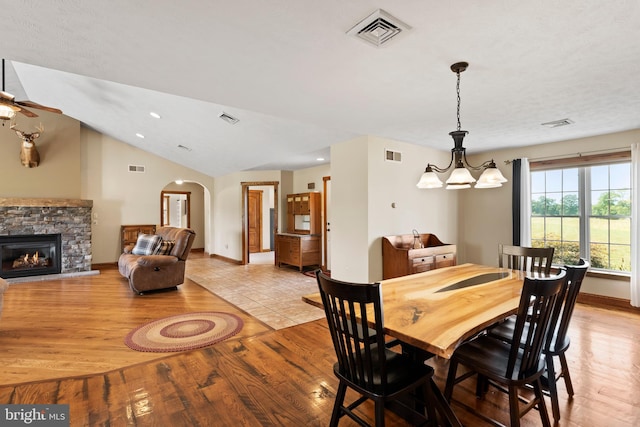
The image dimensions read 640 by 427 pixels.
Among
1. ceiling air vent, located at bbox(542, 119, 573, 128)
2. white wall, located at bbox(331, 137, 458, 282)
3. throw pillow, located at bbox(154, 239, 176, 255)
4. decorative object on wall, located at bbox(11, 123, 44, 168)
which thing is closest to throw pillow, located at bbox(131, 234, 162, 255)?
throw pillow, located at bbox(154, 239, 176, 255)

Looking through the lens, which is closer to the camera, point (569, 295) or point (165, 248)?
point (569, 295)

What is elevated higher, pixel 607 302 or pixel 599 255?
pixel 599 255

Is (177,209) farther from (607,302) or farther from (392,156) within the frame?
(607,302)

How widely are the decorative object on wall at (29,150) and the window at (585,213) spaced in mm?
9038

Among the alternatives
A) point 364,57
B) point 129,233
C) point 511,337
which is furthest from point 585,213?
point 129,233

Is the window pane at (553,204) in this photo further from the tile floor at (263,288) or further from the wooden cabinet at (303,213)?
the wooden cabinet at (303,213)

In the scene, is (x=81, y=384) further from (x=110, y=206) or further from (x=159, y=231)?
(x=110, y=206)

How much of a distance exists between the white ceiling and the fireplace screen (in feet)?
17.1

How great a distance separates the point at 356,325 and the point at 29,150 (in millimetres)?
7691

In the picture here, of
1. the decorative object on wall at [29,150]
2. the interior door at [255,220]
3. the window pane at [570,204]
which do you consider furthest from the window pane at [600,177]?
the decorative object on wall at [29,150]

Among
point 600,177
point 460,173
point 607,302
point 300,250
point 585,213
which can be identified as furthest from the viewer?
point 300,250

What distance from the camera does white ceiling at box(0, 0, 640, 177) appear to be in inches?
68.5

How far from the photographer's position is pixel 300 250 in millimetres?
6734

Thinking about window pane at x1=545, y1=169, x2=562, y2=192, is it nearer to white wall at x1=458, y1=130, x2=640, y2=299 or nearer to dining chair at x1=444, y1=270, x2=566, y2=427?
white wall at x1=458, y1=130, x2=640, y2=299
